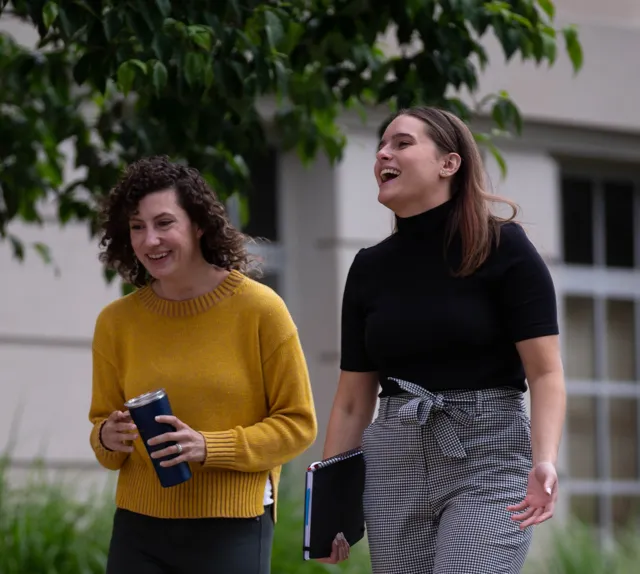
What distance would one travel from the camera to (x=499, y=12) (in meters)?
4.74

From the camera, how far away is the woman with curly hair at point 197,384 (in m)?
3.62

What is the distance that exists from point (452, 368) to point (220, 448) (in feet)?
1.96

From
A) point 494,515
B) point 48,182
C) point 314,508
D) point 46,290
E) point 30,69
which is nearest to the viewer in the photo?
point 494,515

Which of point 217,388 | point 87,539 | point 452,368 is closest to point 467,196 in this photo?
point 452,368

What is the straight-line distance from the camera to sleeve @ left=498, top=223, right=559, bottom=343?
3.40 metres

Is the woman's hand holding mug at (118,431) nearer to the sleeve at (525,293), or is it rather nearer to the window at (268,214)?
the sleeve at (525,293)

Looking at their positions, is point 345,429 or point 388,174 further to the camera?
point 345,429

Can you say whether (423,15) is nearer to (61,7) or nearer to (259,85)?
(259,85)

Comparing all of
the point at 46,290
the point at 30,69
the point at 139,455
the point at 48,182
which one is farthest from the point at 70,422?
the point at 139,455

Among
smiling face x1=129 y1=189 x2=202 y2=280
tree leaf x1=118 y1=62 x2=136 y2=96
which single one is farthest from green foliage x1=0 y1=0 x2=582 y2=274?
smiling face x1=129 y1=189 x2=202 y2=280

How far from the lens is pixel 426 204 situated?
3.57 metres

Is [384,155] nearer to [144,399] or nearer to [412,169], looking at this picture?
[412,169]

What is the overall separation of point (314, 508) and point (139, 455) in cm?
48

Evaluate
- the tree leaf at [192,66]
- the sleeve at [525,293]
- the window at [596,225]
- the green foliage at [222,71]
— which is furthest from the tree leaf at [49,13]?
the window at [596,225]
